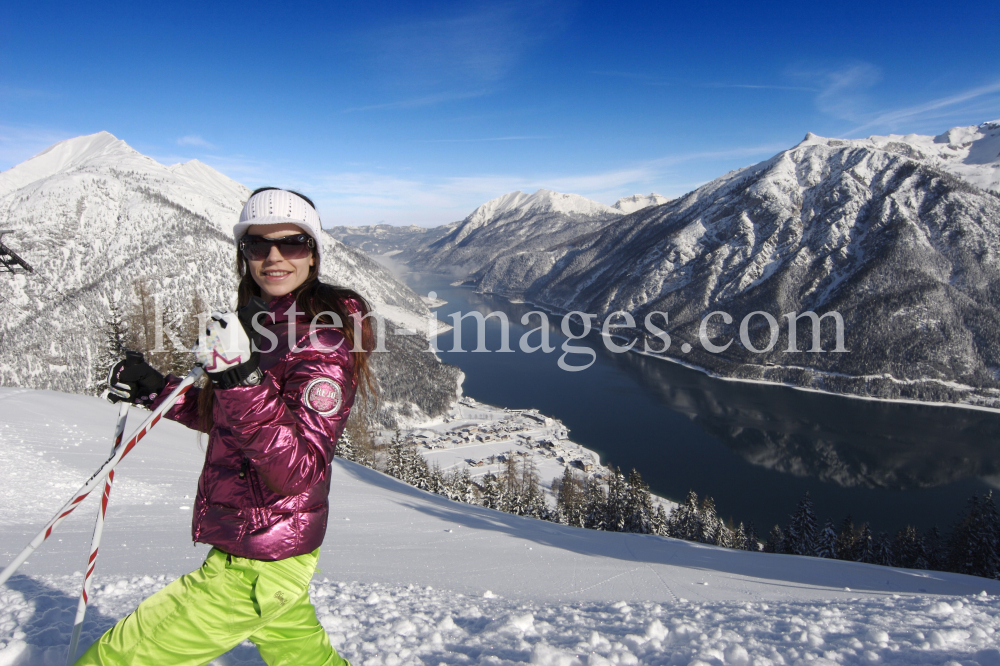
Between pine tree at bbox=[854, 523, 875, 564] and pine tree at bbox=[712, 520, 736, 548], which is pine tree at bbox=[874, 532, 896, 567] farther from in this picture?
pine tree at bbox=[712, 520, 736, 548]

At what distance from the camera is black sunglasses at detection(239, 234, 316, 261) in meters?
2.15

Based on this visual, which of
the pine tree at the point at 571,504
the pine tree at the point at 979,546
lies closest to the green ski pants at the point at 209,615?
the pine tree at the point at 571,504

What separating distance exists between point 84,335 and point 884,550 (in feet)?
306

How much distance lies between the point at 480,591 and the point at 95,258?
11062 centimetres

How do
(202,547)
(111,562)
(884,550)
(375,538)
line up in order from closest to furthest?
(111,562)
(202,547)
(375,538)
(884,550)

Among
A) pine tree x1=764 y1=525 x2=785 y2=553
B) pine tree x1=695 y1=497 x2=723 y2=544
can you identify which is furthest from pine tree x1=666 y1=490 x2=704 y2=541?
pine tree x1=764 y1=525 x2=785 y2=553

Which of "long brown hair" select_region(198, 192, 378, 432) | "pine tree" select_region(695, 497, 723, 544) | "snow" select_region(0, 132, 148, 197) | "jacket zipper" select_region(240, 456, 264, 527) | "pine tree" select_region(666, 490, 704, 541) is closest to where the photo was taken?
"jacket zipper" select_region(240, 456, 264, 527)

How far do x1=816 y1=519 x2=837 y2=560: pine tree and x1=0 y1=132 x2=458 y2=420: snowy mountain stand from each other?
2001 inches

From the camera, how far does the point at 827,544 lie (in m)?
27.1

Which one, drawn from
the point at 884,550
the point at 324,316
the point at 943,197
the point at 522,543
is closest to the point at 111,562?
the point at 324,316

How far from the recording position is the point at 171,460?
414 inches

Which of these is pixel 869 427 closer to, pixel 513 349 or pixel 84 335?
pixel 513 349

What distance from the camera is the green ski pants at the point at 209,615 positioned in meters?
1.70

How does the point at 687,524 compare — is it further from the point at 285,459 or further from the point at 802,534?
the point at 285,459
